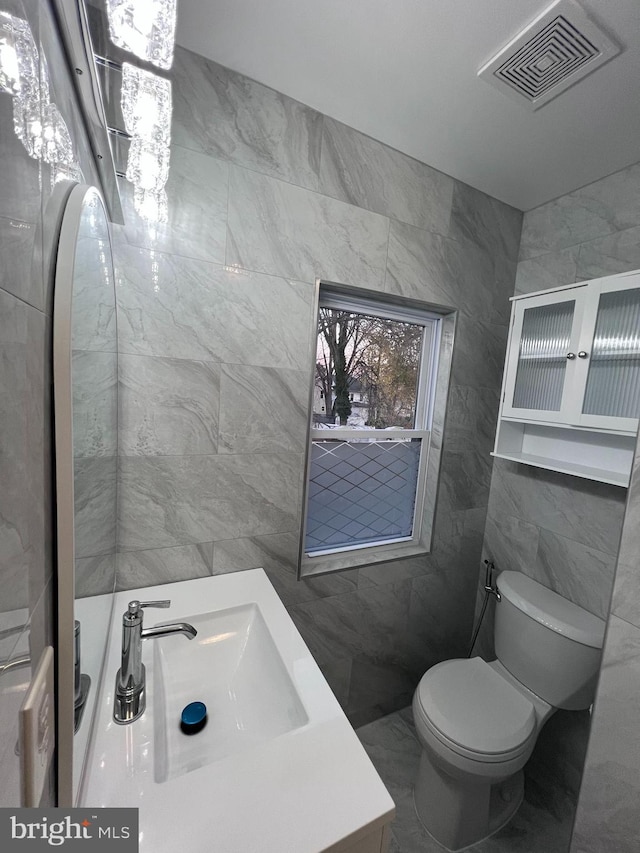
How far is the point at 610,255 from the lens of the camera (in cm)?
141

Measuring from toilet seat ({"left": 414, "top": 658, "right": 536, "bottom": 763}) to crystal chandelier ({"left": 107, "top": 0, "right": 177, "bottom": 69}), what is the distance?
1961 mm

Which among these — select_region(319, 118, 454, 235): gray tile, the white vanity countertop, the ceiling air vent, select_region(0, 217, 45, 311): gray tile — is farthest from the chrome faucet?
the ceiling air vent

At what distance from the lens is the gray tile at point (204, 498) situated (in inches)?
42.3

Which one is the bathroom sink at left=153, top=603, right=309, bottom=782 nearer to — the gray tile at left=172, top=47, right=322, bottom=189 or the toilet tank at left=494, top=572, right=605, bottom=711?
the toilet tank at left=494, top=572, right=605, bottom=711

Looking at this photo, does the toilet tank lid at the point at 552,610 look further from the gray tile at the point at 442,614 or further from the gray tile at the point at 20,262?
the gray tile at the point at 20,262

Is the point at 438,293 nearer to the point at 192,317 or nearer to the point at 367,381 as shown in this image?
the point at 367,381

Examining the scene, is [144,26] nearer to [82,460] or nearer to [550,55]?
[82,460]

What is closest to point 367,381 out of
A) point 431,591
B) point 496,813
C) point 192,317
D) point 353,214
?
point 353,214

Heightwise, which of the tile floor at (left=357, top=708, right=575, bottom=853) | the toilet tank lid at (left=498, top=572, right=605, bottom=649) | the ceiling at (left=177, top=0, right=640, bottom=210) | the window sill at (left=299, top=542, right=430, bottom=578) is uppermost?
the ceiling at (left=177, top=0, right=640, bottom=210)

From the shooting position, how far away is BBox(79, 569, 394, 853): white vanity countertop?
20.3 inches

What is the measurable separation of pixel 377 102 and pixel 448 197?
0.52 meters

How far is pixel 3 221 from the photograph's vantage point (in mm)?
314

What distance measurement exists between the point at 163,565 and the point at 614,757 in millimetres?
1237

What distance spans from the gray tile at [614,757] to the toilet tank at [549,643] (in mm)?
590
